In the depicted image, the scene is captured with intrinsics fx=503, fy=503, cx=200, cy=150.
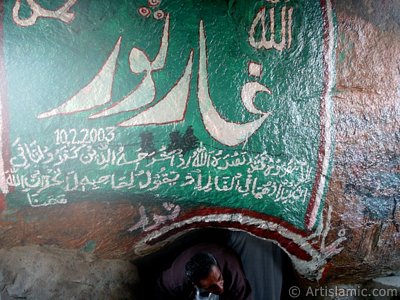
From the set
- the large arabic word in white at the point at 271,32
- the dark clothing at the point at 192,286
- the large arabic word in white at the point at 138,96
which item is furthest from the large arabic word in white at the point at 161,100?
the dark clothing at the point at 192,286

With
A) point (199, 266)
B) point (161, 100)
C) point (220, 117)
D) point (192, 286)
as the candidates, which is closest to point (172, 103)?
point (161, 100)

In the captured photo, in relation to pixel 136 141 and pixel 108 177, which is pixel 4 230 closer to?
pixel 108 177

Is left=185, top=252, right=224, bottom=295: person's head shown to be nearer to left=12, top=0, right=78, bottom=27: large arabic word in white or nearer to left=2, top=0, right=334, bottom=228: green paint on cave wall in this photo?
left=2, top=0, right=334, bottom=228: green paint on cave wall

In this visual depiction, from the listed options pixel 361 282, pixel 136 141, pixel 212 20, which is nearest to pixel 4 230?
pixel 136 141

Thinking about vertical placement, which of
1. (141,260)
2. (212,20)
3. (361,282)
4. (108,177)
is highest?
(212,20)

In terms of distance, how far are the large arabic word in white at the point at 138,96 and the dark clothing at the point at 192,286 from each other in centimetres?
64

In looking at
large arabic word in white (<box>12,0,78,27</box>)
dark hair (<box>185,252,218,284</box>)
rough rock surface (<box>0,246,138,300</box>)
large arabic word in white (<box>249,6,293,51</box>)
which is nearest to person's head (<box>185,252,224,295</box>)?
dark hair (<box>185,252,218,284</box>)

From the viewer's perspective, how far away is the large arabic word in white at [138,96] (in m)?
1.90

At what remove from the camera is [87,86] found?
190 centimetres

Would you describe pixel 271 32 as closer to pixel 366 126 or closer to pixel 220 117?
pixel 220 117

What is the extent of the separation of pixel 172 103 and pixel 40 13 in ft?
1.95

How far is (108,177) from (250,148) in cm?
60

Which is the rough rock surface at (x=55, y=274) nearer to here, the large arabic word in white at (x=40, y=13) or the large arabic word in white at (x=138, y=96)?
the large arabic word in white at (x=138, y=96)

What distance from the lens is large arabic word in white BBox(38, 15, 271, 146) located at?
191 cm
